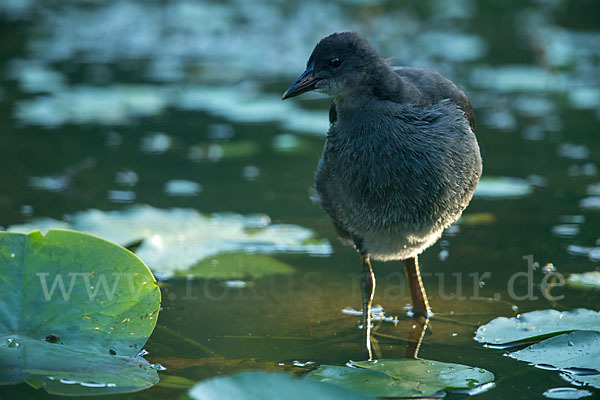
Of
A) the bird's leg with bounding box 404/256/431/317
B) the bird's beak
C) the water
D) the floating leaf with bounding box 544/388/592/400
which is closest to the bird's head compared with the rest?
the bird's beak

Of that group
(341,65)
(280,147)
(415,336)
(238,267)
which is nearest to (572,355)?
(415,336)

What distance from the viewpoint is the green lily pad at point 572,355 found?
259 centimetres

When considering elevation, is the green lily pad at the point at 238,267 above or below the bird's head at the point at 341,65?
below

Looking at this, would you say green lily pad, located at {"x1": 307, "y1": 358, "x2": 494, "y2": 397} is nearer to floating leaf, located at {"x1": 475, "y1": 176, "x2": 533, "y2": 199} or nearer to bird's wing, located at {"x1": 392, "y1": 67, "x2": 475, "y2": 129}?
bird's wing, located at {"x1": 392, "y1": 67, "x2": 475, "y2": 129}

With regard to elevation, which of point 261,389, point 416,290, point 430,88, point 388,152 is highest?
point 430,88

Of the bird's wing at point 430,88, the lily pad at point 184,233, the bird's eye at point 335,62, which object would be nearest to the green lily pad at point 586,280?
the bird's wing at point 430,88

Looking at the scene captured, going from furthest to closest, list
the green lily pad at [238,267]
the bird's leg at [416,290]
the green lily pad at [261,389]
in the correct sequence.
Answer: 1. the green lily pad at [238,267]
2. the bird's leg at [416,290]
3. the green lily pad at [261,389]

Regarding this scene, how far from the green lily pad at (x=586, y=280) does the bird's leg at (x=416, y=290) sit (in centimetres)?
64

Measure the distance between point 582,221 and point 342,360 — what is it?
6.09 ft

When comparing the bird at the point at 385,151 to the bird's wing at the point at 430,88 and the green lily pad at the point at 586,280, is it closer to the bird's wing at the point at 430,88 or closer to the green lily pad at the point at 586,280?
the bird's wing at the point at 430,88

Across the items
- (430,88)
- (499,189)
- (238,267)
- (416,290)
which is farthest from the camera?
(499,189)

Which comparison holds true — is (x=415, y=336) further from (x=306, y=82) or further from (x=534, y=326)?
(x=306, y=82)

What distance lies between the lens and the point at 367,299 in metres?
3.12

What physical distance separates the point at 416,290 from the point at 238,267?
82 centimetres
